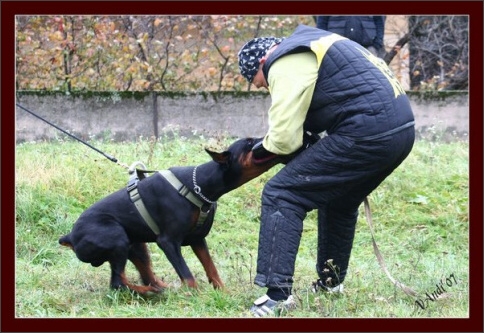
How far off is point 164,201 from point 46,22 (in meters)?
6.02

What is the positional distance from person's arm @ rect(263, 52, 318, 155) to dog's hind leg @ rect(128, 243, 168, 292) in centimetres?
148

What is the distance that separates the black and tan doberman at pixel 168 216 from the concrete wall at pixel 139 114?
421 cm

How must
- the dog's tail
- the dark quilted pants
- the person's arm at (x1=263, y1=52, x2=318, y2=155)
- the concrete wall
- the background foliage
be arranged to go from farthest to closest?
the background foliage → the concrete wall → the dog's tail → the dark quilted pants → the person's arm at (x1=263, y1=52, x2=318, y2=155)

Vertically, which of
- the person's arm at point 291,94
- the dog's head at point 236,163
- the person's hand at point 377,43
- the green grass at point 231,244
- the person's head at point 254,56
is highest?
the person's hand at point 377,43

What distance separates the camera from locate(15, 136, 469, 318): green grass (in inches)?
183

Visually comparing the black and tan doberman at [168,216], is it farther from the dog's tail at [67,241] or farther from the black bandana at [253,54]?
→ the black bandana at [253,54]

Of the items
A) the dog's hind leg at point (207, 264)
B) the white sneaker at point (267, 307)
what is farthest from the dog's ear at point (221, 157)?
the white sneaker at point (267, 307)

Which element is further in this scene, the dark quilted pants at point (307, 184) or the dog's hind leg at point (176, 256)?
the dog's hind leg at point (176, 256)

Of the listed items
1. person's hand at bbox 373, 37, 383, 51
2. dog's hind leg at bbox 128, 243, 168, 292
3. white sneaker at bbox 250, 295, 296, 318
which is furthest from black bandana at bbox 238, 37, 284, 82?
person's hand at bbox 373, 37, 383, 51

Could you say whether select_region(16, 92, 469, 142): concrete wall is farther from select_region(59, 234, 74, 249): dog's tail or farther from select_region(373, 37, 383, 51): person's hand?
select_region(59, 234, 74, 249): dog's tail

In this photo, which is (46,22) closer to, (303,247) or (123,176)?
(123,176)

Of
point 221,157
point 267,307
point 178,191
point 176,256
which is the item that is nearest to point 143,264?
point 176,256

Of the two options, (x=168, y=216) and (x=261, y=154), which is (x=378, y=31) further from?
(x=168, y=216)

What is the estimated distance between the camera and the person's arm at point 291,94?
4.14 meters
